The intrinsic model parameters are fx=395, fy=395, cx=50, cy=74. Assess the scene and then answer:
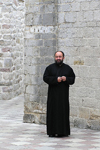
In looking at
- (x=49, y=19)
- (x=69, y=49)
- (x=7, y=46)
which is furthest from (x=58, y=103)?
(x=7, y=46)

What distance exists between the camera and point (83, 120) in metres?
7.97

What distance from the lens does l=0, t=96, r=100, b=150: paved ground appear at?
5980 millimetres

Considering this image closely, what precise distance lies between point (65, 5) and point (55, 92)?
216cm

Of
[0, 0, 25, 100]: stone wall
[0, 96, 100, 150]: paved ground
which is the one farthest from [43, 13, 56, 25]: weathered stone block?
[0, 0, 25, 100]: stone wall

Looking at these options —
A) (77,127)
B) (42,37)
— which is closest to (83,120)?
(77,127)

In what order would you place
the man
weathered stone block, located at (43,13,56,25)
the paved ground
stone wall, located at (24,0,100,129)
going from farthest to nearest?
weathered stone block, located at (43,13,56,25) → stone wall, located at (24,0,100,129) → the man → the paved ground

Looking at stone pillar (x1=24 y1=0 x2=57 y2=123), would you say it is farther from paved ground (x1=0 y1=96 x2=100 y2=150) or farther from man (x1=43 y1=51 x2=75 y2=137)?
man (x1=43 y1=51 x2=75 y2=137)

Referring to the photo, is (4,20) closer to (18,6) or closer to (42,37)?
(18,6)

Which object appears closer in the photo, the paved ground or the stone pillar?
the paved ground

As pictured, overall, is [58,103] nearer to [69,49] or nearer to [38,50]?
[69,49]

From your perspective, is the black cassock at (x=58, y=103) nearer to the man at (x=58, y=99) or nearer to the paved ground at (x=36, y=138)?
the man at (x=58, y=99)

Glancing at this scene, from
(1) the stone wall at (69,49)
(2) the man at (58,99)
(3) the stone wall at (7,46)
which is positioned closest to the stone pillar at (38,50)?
(1) the stone wall at (69,49)

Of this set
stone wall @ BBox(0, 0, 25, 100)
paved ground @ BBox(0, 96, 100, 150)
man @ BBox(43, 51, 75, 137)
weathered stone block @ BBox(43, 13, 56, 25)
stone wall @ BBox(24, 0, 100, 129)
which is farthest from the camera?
stone wall @ BBox(0, 0, 25, 100)

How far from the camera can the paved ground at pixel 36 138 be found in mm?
5980
